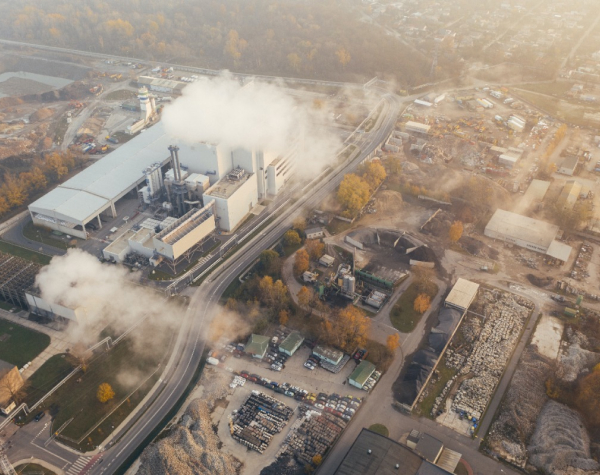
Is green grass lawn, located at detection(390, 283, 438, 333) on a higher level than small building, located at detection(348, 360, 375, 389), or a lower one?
lower

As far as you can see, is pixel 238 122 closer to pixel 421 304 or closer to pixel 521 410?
pixel 421 304

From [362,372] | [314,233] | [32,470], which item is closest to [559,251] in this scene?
[314,233]

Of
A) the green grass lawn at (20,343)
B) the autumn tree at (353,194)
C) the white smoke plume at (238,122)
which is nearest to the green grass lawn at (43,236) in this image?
the green grass lawn at (20,343)

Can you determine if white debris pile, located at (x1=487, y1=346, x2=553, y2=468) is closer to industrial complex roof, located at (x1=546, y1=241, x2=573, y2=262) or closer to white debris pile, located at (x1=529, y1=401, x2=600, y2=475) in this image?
white debris pile, located at (x1=529, y1=401, x2=600, y2=475)

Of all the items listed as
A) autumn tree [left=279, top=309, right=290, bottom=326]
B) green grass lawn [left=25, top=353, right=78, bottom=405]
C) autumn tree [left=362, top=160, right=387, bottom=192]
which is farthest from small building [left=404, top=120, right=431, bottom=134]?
green grass lawn [left=25, top=353, right=78, bottom=405]

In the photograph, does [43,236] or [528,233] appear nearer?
[528,233]

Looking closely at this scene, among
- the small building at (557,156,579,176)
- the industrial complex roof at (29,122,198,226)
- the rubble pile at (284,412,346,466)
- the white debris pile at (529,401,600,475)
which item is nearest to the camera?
the white debris pile at (529,401,600,475)

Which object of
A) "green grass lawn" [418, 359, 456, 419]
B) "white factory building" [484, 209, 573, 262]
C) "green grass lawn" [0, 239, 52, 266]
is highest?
"white factory building" [484, 209, 573, 262]

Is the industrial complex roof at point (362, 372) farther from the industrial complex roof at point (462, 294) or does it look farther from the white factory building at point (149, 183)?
the white factory building at point (149, 183)

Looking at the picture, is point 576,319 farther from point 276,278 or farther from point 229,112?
point 229,112
